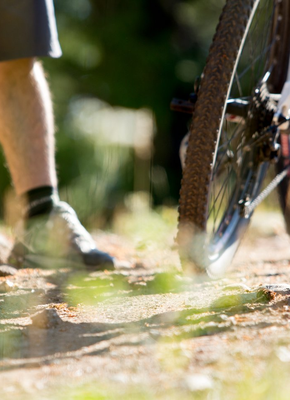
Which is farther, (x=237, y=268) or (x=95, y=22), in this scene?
(x=95, y=22)

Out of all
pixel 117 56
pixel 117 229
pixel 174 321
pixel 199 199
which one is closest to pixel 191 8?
pixel 117 56

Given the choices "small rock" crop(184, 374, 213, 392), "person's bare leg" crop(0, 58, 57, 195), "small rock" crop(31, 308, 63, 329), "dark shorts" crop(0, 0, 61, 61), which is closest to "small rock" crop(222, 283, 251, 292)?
"small rock" crop(31, 308, 63, 329)

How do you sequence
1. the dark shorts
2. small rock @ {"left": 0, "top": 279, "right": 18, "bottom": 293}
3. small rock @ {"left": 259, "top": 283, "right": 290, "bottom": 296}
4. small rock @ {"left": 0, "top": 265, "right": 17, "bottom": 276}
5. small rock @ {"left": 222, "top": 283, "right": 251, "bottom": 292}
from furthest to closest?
the dark shorts < small rock @ {"left": 0, "top": 265, "right": 17, "bottom": 276} < small rock @ {"left": 0, "top": 279, "right": 18, "bottom": 293} < small rock @ {"left": 222, "top": 283, "right": 251, "bottom": 292} < small rock @ {"left": 259, "top": 283, "right": 290, "bottom": 296}

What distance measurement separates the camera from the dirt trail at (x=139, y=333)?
3.34ft

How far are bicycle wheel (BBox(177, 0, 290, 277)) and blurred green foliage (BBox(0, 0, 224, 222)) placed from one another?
4.28 m

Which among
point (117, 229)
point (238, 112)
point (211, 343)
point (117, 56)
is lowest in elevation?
point (117, 229)

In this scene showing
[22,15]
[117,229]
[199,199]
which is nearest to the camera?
[199,199]

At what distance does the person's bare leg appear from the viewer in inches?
87.6

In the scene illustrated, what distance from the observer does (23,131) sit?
2260 millimetres

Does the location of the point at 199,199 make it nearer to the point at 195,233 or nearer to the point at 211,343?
the point at 195,233

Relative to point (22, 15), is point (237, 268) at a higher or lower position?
lower

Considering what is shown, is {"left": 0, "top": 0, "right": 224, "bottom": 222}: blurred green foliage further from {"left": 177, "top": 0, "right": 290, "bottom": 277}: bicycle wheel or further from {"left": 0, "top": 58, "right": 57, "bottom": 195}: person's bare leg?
{"left": 177, "top": 0, "right": 290, "bottom": 277}: bicycle wheel

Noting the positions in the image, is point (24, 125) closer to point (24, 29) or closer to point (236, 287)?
point (24, 29)

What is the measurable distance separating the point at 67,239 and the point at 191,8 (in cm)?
547
